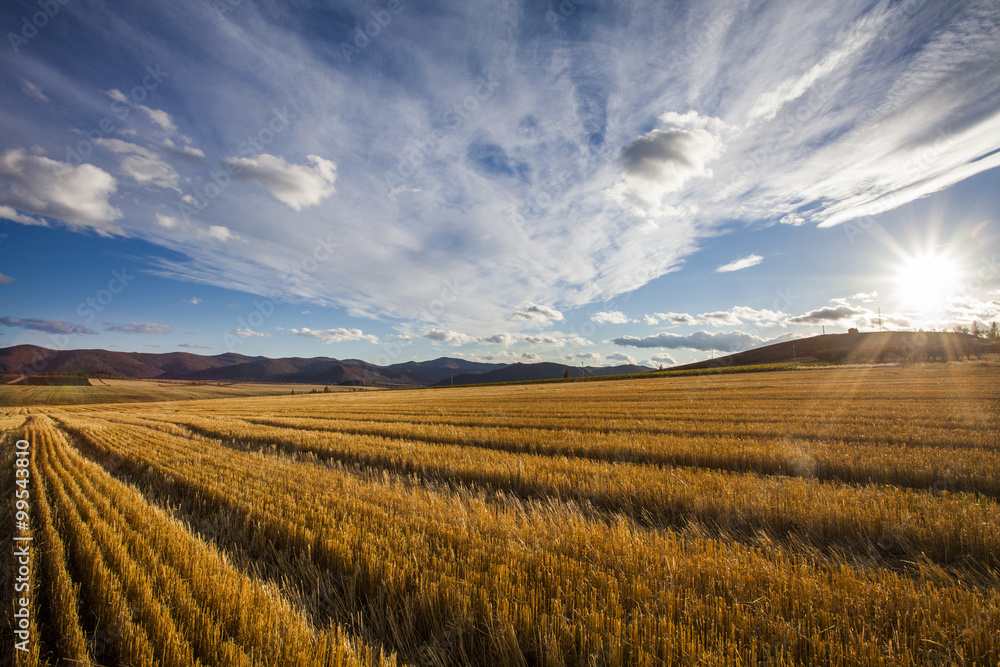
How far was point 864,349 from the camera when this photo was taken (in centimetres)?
9300

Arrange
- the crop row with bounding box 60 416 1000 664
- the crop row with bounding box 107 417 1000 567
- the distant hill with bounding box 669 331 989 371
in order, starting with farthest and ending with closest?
the distant hill with bounding box 669 331 989 371
the crop row with bounding box 107 417 1000 567
the crop row with bounding box 60 416 1000 664

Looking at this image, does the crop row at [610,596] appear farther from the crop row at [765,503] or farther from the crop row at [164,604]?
the crop row at [765,503]

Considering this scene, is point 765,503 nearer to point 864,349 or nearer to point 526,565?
point 526,565

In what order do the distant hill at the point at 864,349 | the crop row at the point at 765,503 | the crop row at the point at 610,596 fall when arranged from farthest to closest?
the distant hill at the point at 864,349 < the crop row at the point at 765,503 < the crop row at the point at 610,596

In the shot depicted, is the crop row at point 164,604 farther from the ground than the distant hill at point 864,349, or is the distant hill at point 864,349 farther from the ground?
the distant hill at point 864,349

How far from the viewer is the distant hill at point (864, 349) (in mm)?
79000

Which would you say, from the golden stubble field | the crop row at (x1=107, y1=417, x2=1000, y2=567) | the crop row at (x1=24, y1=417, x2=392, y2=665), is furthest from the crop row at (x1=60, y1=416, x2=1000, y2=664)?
the crop row at (x1=107, y1=417, x2=1000, y2=567)

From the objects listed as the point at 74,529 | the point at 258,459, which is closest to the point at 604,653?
the point at 74,529

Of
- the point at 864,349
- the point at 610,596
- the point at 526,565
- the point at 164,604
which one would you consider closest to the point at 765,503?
the point at 610,596

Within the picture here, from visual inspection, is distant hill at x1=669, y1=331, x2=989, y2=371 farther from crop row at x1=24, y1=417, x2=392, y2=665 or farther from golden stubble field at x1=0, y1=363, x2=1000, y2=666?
crop row at x1=24, y1=417, x2=392, y2=665

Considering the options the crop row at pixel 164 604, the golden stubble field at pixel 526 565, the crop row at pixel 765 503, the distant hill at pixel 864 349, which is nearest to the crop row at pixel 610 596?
the golden stubble field at pixel 526 565

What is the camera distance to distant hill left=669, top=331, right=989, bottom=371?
7900 centimetres

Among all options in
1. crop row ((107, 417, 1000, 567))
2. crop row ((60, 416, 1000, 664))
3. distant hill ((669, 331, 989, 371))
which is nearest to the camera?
crop row ((60, 416, 1000, 664))

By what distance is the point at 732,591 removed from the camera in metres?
2.83
